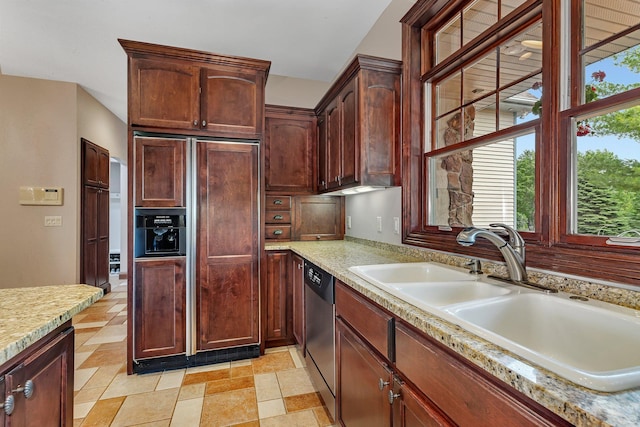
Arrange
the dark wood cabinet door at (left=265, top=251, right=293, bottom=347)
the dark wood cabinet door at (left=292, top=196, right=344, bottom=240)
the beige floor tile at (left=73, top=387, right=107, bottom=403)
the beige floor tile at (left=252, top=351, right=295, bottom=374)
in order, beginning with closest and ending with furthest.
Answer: the beige floor tile at (left=73, top=387, right=107, bottom=403) < the beige floor tile at (left=252, top=351, right=295, bottom=374) < the dark wood cabinet door at (left=265, top=251, right=293, bottom=347) < the dark wood cabinet door at (left=292, top=196, right=344, bottom=240)

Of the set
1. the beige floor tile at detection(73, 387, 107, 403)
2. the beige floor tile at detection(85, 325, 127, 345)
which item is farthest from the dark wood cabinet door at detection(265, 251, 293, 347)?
the beige floor tile at detection(85, 325, 127, 345)

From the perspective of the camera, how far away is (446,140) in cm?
201

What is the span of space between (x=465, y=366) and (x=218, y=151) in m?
2.25

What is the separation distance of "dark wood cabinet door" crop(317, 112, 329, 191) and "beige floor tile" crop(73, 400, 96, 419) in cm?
231

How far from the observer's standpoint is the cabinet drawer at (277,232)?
3.17 meters

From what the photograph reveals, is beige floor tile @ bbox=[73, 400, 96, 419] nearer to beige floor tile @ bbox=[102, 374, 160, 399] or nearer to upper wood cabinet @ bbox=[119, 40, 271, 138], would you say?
beige floor tile @ bbox=[102, 374, 160, 399]

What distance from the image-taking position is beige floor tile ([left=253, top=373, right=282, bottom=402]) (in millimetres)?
2064

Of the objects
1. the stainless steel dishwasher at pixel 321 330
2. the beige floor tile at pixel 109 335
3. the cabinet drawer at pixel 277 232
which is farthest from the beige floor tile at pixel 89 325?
the stainless steel dishwasher at pixel 321 330

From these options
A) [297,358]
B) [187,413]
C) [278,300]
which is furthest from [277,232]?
[187,413]

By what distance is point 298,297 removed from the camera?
262cm

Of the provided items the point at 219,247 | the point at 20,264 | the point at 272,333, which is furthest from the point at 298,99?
the point at 20,264

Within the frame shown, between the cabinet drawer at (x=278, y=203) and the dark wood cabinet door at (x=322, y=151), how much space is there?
A: 0.38 m

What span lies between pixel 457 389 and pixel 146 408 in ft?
6.62

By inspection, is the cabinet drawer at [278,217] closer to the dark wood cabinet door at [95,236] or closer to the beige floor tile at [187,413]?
the beige floor tile at [187,413]
